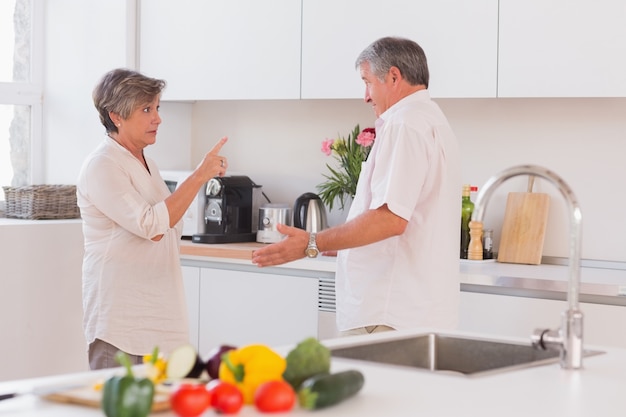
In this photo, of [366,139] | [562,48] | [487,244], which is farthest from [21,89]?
[562,48]

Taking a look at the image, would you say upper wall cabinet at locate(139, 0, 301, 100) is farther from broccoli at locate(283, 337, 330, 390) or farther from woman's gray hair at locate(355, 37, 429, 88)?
broccoli at locate(283, 337, 330, 390)

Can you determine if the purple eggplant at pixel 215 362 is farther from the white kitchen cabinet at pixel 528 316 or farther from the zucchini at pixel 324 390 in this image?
the white kitchen cabinet at pixel 528 316

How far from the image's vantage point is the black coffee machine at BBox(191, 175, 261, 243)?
170 inches

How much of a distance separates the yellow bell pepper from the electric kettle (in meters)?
2.56

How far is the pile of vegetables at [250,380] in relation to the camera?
153 centimetres

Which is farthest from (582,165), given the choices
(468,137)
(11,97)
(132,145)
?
(11,97)

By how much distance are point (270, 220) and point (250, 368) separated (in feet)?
9.00

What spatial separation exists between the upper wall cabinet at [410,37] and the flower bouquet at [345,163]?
0.72ft

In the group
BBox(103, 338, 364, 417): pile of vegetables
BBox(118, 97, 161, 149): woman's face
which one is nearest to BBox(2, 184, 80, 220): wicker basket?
BBox(118, 97, 161, 149): woman's face

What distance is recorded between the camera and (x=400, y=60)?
281cm

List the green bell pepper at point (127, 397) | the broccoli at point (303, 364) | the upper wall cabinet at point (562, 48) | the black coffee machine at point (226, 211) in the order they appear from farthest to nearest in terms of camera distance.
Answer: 1. the black coffee machine at point (226, 211)
2. the upper wall cabinet at point (562, 48)
3. the broccoli at point (303, 364)
4. the green bell pepper at point (127, 397)

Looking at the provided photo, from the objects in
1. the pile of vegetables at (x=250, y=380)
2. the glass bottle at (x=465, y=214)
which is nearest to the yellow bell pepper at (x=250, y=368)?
the pile of vegetables at (x=250, y=380)

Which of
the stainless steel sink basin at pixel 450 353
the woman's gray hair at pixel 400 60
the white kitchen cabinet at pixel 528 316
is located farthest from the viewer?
the white kitchen cabinet at pixel 528 316

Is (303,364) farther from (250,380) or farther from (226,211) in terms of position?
(226,211)
